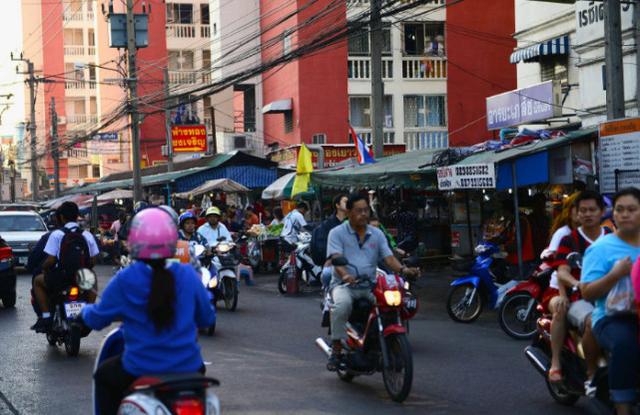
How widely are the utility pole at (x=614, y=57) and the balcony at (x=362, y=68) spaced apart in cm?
2545

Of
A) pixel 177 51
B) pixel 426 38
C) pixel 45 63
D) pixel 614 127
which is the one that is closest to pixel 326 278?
pixel 614 127

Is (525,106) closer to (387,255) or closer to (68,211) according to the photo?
(68,211)

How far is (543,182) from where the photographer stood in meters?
16.4

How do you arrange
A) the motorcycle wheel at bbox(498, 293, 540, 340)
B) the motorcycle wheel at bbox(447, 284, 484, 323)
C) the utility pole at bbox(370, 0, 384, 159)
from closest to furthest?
1. the motorcycle wheel at bbox(498, 293, 540, 340)
2. the motorcycle wheel at bbox(447, 284, 484, 323)
3. the utility pole at bbox(370, 0, 384, 159)

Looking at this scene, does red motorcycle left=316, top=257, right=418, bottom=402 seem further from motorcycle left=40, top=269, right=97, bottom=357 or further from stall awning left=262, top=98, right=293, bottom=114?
stall awning left=262, top=98, right=293, bottom=114

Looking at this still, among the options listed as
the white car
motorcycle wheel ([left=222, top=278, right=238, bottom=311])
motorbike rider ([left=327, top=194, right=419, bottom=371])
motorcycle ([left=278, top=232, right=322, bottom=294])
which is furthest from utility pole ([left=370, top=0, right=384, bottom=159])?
motorbike rider ([left=327, top=194, right=419, bottom=371])

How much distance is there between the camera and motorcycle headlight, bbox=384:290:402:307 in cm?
920

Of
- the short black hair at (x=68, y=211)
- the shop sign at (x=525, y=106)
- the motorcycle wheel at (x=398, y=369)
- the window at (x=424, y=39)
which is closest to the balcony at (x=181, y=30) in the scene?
the window at (x=424, y=39)

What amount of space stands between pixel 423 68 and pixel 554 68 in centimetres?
1292

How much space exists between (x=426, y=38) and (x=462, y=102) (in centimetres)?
287

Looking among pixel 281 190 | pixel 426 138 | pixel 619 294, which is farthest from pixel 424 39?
pixel 619 294

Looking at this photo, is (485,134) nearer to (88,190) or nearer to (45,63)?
(88,190)

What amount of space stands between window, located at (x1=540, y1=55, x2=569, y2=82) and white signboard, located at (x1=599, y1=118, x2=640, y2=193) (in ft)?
41.7

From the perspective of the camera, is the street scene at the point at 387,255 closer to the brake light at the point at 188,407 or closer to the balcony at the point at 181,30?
the brake light at the point at 188,407
